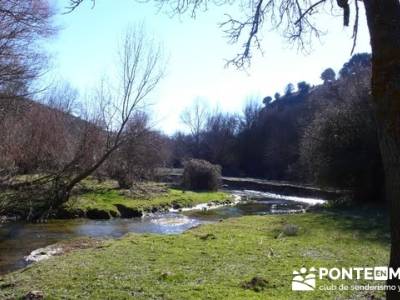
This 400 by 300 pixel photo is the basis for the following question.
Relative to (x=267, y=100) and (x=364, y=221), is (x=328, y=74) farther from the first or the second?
(x=364, y=221)

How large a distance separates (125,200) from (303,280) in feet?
80.0

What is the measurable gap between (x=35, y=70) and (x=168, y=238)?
7.80 metres

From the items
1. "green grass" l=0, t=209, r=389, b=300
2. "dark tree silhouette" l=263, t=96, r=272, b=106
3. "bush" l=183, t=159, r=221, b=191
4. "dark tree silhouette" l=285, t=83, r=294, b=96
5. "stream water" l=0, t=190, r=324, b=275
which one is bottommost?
"stream water" l=0, t=190, r=324, b=275

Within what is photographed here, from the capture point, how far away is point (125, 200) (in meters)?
31.9

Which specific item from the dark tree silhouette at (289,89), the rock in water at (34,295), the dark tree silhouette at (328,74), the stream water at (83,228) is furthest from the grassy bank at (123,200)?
the dark tree silhouette at (289,89)

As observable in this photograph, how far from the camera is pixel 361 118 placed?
78.0 ft

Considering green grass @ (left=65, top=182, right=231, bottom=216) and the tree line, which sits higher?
the tree line

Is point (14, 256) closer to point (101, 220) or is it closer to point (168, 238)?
point (168, 238)

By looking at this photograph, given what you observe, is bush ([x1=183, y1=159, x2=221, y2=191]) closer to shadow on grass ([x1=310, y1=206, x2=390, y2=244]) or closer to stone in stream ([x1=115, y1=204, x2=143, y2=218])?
stone in stream ([x1=115, y1=204, x2=143, y2=218])

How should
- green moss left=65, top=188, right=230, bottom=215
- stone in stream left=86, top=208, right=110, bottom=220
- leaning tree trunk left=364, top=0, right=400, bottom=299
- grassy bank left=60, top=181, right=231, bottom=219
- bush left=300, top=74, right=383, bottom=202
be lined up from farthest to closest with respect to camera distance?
green moss left=65, top=188, right=230, bottom=215 < grassy bank left=60, top=181, right=231, bottom=219 < stone in stream left=86, top=208, right=110, bottom=220 < bush left=300, top=74, right=383, bottom=202 < leaning tree trunk left=364, top=0, right=400, bottom=299

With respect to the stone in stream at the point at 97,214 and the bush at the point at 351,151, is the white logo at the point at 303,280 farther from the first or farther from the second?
the stone in stream at the point at 97,214

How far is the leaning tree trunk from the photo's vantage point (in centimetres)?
443

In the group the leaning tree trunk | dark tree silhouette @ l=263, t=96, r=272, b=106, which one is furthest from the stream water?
dark tree silhouette @ l=263, t=96, r=272, b=106

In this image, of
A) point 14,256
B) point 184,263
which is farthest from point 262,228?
point 14,256
